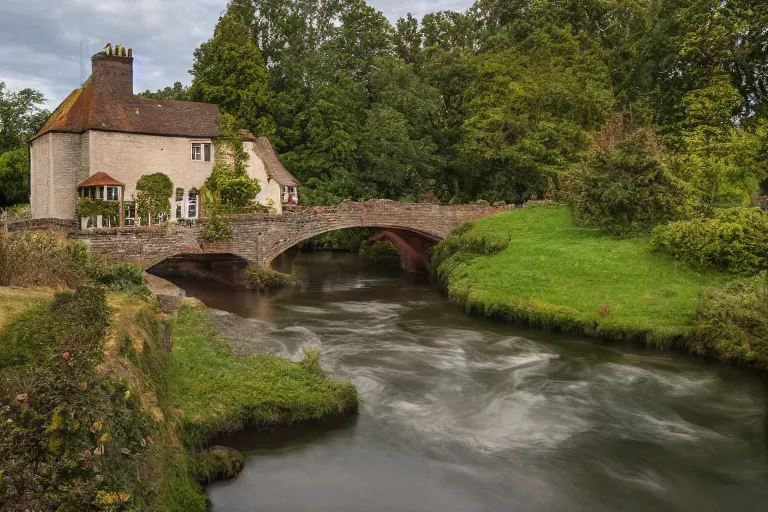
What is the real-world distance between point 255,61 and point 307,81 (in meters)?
5.42

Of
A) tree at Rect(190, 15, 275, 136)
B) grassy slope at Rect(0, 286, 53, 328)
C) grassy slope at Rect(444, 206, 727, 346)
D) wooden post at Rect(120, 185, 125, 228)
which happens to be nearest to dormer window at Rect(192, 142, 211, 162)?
wooden post at Rect(120, 185, 125, 228)

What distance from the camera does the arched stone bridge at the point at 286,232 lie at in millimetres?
31797

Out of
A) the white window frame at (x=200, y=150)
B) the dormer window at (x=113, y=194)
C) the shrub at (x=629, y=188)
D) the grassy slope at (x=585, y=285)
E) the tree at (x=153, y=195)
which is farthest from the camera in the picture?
the white window frame at (x=200, y=150)

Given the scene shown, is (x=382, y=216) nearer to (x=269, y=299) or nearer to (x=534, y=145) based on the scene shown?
(x=269, y=299)

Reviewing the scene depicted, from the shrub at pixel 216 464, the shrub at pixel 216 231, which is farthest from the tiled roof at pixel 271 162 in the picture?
the shrub at pixel 216 464

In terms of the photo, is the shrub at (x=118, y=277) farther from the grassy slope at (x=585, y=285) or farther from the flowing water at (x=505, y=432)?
the grassy slope at (x=585, y=285)

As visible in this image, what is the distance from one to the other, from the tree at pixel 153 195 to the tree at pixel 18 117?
99.8ft

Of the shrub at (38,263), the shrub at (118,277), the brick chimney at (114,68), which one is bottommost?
the shrub at (118,277)

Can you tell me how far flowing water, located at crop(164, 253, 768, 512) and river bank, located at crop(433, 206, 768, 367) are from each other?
1.05 metres

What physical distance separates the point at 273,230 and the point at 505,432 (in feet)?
76.9

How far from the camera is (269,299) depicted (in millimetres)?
34688

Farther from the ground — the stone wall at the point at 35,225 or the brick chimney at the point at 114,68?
the brick chimney at the point at 114,68

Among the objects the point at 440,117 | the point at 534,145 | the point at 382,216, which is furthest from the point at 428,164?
the point at 382,216

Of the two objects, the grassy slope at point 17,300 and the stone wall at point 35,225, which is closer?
the grassy slope at point 17,300
